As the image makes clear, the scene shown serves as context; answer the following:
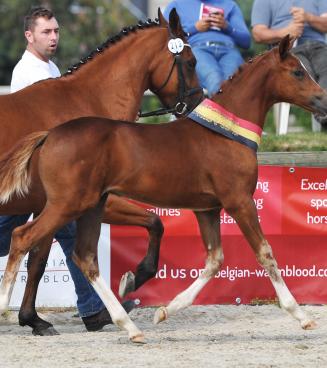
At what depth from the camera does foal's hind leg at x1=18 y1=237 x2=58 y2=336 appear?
7383mm

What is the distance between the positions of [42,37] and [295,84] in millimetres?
2009

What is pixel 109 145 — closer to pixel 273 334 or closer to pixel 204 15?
pixel 273 334

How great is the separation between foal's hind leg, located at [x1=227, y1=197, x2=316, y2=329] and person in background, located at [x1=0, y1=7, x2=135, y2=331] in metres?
1.19

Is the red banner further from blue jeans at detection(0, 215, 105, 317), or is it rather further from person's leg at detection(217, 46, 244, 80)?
person's leg at detection(217, 46, 244, 80)

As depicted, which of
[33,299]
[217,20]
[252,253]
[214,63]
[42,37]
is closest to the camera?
[33,299]

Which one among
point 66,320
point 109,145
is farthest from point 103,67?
point 66,320

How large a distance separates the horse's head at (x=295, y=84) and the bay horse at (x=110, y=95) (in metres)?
0.90

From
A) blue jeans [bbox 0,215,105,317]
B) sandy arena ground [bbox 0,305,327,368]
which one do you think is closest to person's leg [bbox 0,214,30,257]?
blue jeans [bbox 0,215,105,317]

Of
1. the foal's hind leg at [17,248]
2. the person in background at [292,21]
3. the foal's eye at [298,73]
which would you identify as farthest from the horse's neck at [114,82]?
the person in background at [292,21]

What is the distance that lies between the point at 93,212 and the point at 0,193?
2.10 ft

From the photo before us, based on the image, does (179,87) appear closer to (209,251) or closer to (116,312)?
(209,251)

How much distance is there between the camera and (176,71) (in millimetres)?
7656

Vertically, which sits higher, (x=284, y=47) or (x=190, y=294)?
(x=284, y=47)

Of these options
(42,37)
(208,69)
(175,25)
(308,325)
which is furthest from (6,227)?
(208,69)
